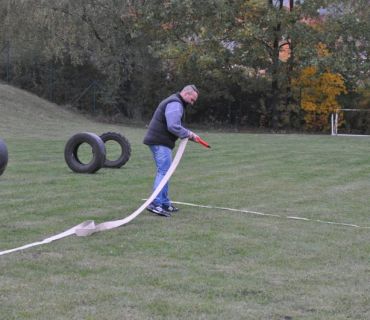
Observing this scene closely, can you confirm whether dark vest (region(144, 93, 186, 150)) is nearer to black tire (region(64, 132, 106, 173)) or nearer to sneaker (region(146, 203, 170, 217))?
sneaker (region(146, 203, 170, 217))

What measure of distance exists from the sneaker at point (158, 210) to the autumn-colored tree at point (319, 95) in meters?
25.1

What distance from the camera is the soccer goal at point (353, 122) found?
3403 centimetres

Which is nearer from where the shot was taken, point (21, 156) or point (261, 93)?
point (21, 156)

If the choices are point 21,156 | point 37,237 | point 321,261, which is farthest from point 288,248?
point 21,156

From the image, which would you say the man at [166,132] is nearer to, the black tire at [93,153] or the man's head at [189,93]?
the man's head at [189,93]

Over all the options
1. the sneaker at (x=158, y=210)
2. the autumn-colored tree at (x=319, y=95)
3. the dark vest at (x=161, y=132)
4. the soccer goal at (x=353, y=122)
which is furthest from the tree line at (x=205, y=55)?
the sneaker at (x=158, y=210)

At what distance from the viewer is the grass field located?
527cm

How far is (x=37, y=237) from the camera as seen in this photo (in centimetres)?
765

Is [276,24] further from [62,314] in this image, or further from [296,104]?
[62,314]

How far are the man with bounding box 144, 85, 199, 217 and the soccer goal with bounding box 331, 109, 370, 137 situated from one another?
2546 centimetres

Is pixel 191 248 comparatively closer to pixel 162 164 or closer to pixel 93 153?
pixel 162 164

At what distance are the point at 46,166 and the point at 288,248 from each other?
880 cm

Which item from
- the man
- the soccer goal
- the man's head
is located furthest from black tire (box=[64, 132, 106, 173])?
the soccer goal

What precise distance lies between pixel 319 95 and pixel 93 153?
2221 centimetres
